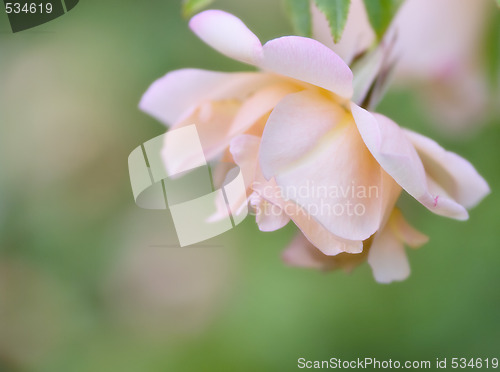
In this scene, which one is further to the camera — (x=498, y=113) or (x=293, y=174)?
(x=498, y=113)

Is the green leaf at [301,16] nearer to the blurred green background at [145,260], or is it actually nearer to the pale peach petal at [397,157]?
the pale peach petal at [397,157]

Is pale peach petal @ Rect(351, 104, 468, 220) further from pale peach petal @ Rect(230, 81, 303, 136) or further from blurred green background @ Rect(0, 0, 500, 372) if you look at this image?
blurred green background @ Rect(0, 0, 500, 372)

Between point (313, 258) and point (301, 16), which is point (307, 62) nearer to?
point (301, 16)

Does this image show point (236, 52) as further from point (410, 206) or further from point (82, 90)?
point (82, 90)

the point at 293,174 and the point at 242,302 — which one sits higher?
the point at 293,174

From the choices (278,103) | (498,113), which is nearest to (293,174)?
(278,103)

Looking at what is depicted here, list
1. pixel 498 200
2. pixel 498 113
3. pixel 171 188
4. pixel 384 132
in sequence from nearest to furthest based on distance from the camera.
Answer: pixel 384 132
pixel 171 188
pixel 498 113
pixel 498 200

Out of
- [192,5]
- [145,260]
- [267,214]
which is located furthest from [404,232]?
[145,260]

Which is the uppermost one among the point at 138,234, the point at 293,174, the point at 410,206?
the point at 293,174
